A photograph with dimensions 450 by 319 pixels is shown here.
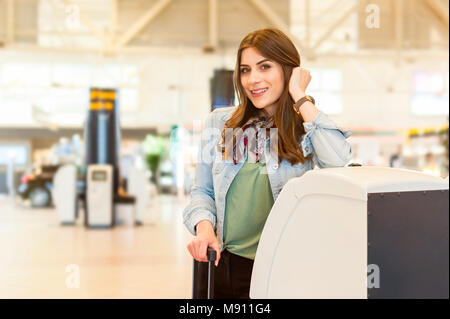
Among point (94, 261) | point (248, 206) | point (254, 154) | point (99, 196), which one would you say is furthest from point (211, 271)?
point (99, 196)

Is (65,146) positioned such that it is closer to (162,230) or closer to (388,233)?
(162,230)

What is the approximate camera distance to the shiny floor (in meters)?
4.74

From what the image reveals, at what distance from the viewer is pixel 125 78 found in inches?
846

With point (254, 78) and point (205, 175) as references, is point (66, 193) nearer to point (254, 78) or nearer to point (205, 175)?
point (205, 175)

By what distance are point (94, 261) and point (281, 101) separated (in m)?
4.99

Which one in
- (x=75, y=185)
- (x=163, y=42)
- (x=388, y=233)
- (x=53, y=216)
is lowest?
(x=53, y=216)

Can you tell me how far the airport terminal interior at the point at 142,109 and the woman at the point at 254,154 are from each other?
0.54ft

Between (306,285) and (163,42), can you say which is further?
(163,42)

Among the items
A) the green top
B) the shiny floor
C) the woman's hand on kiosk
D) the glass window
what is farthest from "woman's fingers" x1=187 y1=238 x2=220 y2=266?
the glass window

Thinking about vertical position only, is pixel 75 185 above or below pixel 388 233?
below

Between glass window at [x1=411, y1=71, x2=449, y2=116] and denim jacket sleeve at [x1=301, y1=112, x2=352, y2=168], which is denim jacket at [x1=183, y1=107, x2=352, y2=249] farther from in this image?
glass window at [x1=411, y1=71, x2=449, y2=116]

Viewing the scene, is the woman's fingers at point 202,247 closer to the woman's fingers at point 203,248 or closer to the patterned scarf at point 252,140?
the woman's fingers at point 203,248
